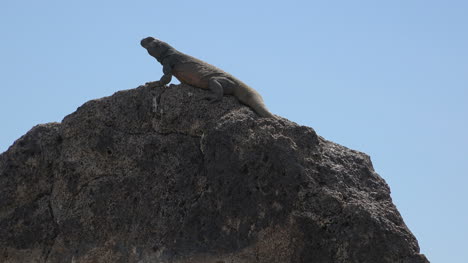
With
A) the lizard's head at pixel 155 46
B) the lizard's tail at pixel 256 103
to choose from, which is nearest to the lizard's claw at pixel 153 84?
the lizard's tail at pixel 256 103

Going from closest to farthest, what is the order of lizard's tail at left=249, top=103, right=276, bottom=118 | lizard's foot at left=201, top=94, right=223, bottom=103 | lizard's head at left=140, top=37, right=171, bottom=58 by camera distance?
1. lizard's tail at left=249, top=103, right=276, bottom=118
2. lizard's foot at left=201, top=94, right=223, bottom=103
3. lizard's head at left=140, top=37, right=171, bottom=58

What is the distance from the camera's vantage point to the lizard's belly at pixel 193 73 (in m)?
11.4

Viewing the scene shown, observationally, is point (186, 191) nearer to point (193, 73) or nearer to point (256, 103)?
point (256, 103)

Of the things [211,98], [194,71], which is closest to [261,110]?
[211,98]

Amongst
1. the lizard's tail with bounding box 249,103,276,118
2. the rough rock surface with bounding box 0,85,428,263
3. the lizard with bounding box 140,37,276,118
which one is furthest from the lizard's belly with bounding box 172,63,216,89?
the lizard's tail with bounding box 249,103,276,118

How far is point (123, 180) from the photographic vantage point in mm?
10414

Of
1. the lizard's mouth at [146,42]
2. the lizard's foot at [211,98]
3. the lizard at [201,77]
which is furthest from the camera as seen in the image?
the lizard's mouth at [146,42]

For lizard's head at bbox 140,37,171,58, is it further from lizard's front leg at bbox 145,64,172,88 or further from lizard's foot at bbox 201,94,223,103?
lizard's foot at bbox 201,94,223,103

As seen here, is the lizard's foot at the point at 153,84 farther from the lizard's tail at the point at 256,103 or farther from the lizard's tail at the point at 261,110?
the lizard's tail at the point at 261,110

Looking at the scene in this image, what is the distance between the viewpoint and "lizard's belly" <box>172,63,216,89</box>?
37.3 feet

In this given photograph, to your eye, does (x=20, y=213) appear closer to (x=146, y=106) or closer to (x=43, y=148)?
(x=43, y=148)

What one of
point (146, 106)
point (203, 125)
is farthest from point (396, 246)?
A: point (146, 106)

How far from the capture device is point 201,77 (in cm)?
1144

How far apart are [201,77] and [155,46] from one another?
144 cm
